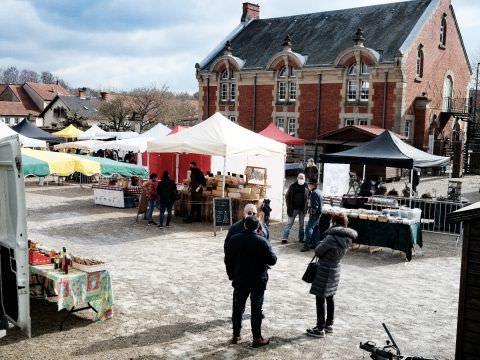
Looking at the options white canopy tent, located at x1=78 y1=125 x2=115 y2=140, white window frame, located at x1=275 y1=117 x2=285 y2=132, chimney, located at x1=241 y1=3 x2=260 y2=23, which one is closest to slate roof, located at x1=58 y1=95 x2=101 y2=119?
chimney, located at x1=241 y1=3 x2=260 y2=23

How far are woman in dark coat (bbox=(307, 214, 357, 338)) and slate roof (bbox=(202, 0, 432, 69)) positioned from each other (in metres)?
25.2

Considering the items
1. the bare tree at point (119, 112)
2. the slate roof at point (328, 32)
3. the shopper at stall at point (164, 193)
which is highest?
the slate roof at point (328, 32)

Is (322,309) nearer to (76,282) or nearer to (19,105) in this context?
(76,282)

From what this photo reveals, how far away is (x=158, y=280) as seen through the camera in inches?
370

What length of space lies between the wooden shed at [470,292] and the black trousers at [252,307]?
7.48 ft

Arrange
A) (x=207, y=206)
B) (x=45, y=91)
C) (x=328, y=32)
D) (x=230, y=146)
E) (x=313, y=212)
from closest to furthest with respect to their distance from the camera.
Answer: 1. (x=313, y=212)
2. (x=230, y=146)
3. (x=207, y=206)
4. (x=328, y=32)
5. (x=45, y=91)

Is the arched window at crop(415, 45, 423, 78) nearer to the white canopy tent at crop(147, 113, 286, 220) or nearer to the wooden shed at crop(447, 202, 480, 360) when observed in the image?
the white canopy tent at crop(147, 113, 286, 220)

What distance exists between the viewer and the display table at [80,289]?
6.93 metres

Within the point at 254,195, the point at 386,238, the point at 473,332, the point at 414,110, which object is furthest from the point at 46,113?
the point at 473,332

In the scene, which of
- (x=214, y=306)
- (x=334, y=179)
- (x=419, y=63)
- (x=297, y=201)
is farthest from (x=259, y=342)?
(x=419, y=63)

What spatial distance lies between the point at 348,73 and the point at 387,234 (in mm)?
21469

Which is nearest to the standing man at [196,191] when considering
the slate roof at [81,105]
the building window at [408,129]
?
the building window at [408,129]

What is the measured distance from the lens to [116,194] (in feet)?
58.3

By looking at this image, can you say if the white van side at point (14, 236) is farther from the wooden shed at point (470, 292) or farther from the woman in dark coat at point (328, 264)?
the wooden shed at point (470, 292)
